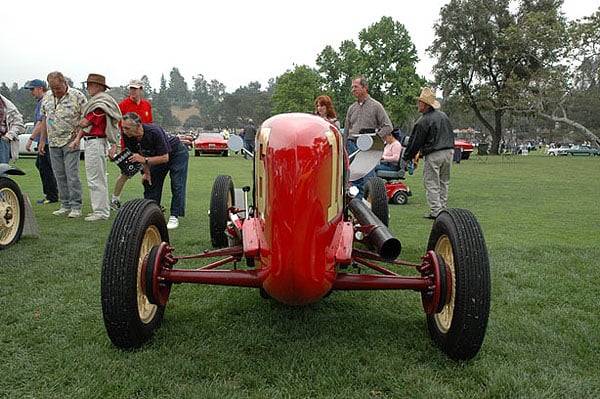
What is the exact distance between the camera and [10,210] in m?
5.23

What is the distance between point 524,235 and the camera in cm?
634

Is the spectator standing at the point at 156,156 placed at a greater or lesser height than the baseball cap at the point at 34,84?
lesser

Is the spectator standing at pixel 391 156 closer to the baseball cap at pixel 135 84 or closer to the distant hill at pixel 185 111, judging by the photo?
the baseball cap at pixel 135 84

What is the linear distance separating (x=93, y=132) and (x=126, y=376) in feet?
15.9

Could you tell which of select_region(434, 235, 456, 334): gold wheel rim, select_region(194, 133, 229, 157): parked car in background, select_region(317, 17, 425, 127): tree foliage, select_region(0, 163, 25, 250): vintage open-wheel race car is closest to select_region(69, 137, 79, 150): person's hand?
select_region(0, 163, 25, 250): vintage open-wheel race car

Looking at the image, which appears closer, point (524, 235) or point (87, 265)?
point (87, 265)

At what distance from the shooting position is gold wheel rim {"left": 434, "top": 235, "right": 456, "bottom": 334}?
282 cm

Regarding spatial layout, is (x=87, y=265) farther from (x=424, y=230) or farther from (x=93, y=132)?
(x=424, y=230)

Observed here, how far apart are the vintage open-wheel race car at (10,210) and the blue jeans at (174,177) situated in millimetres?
1499

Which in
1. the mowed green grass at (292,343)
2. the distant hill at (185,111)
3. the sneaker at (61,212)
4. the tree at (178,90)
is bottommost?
the mowed green grass at (292,343)

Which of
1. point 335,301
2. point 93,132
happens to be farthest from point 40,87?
point 335,301

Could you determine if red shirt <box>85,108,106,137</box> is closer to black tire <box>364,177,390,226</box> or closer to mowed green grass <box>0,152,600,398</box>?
mowed green grass <box>0,152,600,398</box>

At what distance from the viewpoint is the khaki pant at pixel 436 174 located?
283 inches

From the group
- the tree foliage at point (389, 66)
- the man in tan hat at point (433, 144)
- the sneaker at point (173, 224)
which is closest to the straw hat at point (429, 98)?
the man in tan hat at point (433, 144)
